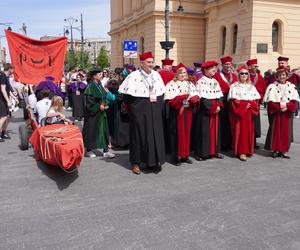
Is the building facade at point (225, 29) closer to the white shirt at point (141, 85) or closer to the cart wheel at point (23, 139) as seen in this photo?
the cart wheel at point (23, 139)

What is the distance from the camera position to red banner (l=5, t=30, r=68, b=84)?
919 cm

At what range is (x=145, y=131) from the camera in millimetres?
6113

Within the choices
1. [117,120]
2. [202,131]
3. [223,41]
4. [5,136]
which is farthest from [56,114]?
[223,41]

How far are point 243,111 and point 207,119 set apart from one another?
699mm

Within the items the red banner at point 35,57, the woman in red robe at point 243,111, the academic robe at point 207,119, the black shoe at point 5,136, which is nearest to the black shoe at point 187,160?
the academic robe at point 207,119

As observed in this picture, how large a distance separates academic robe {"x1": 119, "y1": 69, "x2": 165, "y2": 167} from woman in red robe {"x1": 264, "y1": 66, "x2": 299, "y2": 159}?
7.83ft

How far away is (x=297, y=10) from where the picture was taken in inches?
869

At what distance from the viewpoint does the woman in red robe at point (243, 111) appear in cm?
706

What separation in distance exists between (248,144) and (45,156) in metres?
3.74

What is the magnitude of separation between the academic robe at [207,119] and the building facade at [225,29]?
14.8 meters

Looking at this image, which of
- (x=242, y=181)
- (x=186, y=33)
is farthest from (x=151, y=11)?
(x=242, y=181)

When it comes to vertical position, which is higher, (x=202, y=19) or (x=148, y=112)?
(x=202, y=19)

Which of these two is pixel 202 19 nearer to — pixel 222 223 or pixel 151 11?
pixel 151 11

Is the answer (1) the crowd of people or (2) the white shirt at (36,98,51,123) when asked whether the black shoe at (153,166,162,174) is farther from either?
(2) the white shirt at (36,98,51,123)
